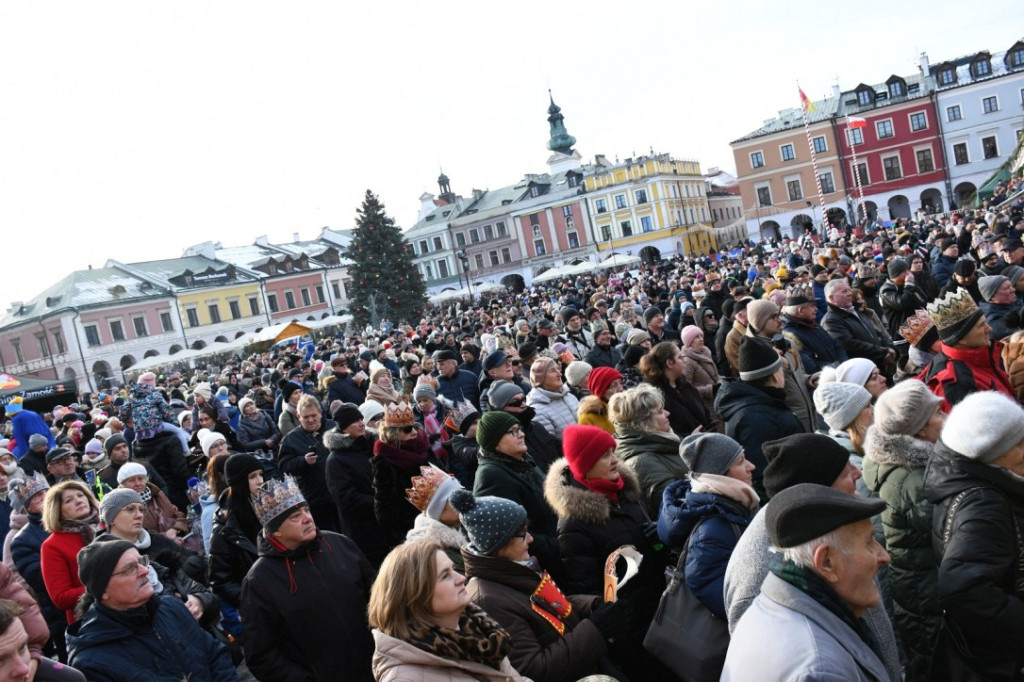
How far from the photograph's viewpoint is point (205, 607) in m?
4.09

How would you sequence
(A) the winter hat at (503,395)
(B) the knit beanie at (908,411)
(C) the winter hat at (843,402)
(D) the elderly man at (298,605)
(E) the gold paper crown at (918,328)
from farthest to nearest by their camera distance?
(E) the gold paper crown at (918,328) → (A) the winter hat at (503,395) → (C) the winter hat at (843,402) → (D) the elderly man at (298,605) → (B) the knit beanie at (908,411)

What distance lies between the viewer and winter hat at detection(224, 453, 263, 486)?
4.93 meters

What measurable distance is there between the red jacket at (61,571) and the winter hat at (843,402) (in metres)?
4.40

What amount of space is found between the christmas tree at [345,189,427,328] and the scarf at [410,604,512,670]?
45.1 meters

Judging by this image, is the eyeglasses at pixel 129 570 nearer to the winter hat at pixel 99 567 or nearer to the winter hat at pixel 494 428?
the winter hat at pixel 99 567

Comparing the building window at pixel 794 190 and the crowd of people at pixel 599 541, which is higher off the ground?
the building window at pixel 794 190

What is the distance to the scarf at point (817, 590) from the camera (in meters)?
2.10

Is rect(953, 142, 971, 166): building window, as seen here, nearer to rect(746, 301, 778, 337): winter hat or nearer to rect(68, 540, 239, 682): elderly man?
rect(746, 301, 778, 337): winter hat

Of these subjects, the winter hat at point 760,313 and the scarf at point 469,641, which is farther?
the winter hat at point 760,313

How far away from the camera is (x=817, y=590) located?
2100mm

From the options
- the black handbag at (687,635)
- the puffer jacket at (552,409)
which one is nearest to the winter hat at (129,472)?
the puffer jacket at (552,409)

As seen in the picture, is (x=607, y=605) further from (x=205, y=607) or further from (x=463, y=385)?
(x=463, y=385)

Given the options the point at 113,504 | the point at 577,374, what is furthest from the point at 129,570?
the point at 577,374

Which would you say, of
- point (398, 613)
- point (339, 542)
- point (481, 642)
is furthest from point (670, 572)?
point (339, 542)
